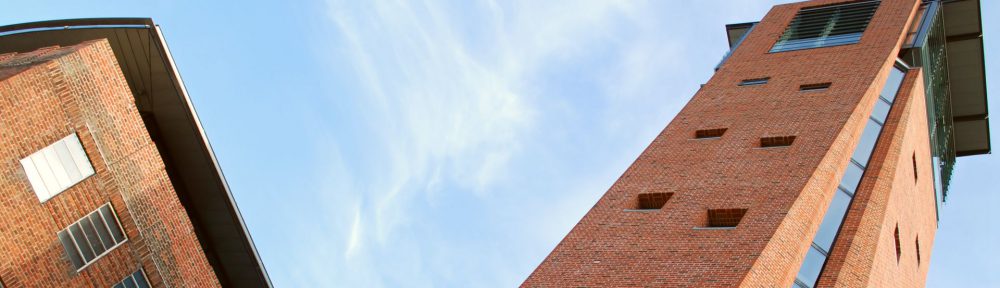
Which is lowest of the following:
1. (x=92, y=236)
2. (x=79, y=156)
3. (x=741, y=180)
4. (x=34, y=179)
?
(x=741, y=180)

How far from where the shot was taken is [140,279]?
79.9 ft

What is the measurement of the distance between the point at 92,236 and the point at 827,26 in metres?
34.2

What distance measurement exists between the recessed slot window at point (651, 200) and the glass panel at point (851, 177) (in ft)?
17.6

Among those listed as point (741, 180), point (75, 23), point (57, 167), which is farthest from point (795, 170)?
point (75, 23)

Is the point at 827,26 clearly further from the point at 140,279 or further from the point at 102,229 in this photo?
the point at 102,229

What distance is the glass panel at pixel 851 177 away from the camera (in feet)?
102

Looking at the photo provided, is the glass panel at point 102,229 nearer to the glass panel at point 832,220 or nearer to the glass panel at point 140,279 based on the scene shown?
the glass panel at point 140,279

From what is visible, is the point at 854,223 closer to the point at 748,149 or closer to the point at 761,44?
the point at 748,149

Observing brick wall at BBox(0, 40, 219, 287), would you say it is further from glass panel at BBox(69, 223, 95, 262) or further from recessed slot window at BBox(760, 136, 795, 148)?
recessed slot window at BBox(760, 136, 795, 148)

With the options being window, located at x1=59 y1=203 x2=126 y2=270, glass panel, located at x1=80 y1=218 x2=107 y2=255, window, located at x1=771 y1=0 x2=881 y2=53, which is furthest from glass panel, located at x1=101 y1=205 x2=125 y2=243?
window, located at x1=771 y1=0 x2=881 y2=53

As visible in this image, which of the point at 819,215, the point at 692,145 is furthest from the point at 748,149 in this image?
the point at 819,215

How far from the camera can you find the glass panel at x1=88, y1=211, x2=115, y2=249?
23391 millimetres

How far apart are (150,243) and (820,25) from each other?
32.8 metres

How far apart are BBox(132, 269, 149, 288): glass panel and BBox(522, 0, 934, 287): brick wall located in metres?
8.85
